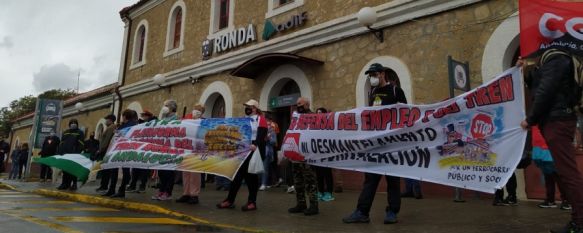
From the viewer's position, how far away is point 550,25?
4.83 meters

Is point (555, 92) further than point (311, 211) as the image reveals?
No

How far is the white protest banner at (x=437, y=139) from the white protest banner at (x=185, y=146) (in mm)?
1050

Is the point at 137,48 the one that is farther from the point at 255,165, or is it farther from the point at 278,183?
the point at 255,165

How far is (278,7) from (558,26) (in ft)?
28.0

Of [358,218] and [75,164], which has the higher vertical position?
[75,164]

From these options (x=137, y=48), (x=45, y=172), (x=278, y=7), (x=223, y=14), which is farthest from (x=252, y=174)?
(x=137, y=48)

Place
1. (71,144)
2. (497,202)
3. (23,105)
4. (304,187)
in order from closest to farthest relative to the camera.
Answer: (304,187), (497,202), (71,144), (23,105)

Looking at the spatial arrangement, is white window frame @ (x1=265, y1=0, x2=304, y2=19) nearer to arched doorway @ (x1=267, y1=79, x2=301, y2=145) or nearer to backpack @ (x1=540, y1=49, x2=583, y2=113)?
arched doorway @ (x1=267, y1=79, x2=301, y2=145)

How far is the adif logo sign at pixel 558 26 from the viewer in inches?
Result: 184

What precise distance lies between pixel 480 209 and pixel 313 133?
2522mm

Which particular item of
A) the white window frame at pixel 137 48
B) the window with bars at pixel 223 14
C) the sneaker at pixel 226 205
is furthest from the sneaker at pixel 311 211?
the white window frame at pixel 137 48

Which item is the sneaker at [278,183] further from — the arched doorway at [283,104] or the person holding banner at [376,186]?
the person holding banner at [376,186]

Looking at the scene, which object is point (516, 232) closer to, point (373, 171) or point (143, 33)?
point (373, 171)

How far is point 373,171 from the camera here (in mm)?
5410
